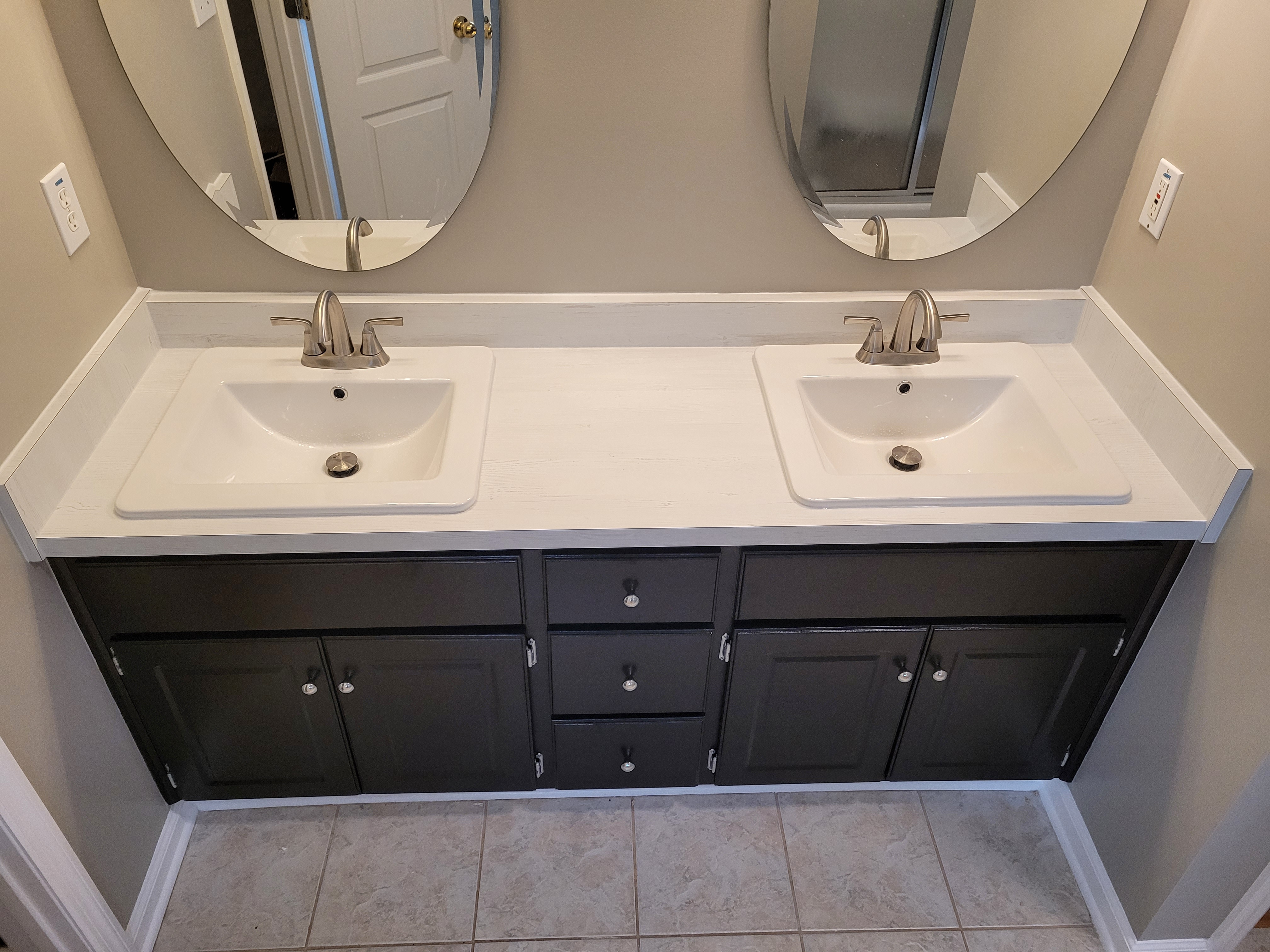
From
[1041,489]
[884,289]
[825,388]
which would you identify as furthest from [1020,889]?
[884,289]

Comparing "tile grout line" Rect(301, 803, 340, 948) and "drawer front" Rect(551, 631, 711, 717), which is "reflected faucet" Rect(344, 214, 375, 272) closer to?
"drawer front" Rect(551, 631, 711, 717)

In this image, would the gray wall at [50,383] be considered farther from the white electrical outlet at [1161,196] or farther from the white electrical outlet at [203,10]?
the white electrical outlet at [1161,196]

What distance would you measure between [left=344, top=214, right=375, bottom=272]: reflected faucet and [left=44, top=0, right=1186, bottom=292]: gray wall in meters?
0.03

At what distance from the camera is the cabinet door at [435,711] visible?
1519mm

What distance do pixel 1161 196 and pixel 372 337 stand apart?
1.33 meters

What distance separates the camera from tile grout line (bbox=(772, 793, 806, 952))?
5.46ft

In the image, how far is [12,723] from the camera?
1.25 meters

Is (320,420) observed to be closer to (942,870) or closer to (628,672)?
(628,672)

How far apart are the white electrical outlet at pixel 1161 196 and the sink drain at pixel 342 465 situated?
1389 mm

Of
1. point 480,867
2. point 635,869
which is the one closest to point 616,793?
point 635,869

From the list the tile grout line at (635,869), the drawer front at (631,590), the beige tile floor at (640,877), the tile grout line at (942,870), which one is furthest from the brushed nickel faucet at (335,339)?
the tile grout line at (942,870)

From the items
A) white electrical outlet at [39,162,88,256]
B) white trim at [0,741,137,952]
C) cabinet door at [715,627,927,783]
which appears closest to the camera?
white trim at [0,741,137,952]

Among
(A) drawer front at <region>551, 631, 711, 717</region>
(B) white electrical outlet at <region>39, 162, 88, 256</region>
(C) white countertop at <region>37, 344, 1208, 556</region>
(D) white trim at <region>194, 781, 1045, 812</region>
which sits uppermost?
(B) white electrical outlet at <region>39, 162, 88, 256</region>

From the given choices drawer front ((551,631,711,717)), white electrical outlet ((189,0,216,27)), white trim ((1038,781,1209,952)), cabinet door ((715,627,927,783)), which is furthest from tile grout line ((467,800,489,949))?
white electrical outlet ((189,0,216,27))
